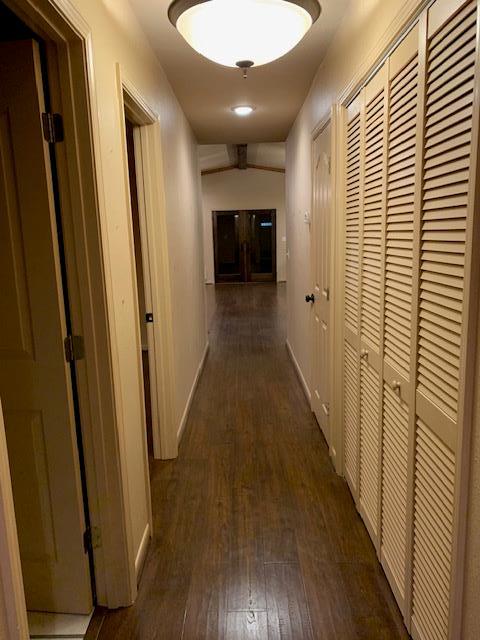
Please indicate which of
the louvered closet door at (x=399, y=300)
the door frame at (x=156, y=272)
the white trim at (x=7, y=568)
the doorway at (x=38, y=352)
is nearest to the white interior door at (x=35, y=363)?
the doorway at (x=38, y=352)

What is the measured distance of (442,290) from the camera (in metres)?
1.22

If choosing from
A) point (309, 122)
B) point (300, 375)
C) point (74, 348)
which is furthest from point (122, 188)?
point (300, 375)

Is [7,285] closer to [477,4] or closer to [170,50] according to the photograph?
[477,4]

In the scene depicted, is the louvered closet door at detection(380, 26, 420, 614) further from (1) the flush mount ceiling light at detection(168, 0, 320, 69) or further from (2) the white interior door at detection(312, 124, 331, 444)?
(2) the white interior door at detection(312, 124, 331, 444)

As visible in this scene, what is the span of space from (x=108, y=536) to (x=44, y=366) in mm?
701

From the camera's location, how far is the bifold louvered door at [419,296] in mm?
1101

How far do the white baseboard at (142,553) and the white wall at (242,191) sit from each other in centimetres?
1036

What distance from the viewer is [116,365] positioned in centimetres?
165

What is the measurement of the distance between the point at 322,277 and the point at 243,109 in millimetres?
1827

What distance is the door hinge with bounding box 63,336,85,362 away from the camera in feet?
5.11

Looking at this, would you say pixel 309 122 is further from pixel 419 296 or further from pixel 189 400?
pixel 419 296

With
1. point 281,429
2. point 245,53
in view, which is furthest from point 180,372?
point 245,53

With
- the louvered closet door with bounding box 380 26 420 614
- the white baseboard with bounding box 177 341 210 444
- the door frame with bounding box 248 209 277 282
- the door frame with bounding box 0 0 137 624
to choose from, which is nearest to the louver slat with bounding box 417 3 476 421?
the louvered closet door with bounding box 380 26 420 614

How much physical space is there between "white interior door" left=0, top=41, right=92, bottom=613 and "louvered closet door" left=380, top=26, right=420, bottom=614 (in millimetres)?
1162
